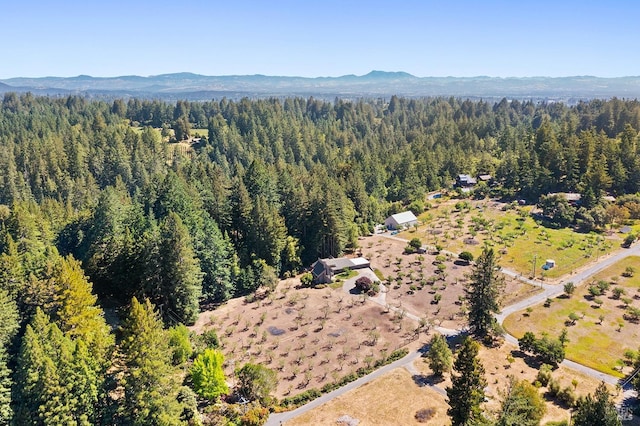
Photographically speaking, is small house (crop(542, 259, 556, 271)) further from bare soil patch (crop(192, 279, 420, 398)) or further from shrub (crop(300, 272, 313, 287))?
shrub (crop(300, 272, 313, 287))

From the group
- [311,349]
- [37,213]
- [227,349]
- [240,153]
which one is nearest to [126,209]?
[37,213]

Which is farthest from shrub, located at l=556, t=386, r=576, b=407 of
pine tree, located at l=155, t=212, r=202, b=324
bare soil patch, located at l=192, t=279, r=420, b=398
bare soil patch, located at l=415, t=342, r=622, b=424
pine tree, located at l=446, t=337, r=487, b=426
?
pine tree, located at l=155, t=212, r=202, b=324

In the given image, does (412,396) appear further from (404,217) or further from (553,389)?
(404,217)

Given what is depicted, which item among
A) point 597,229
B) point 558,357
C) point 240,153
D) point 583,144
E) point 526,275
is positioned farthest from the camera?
point 240,153

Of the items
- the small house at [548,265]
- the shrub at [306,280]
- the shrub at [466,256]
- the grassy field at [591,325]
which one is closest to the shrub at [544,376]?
the grassy field at [591,325]

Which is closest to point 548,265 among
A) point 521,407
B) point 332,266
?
point 332,266

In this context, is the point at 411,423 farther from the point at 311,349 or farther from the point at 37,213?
the point at 37,213
